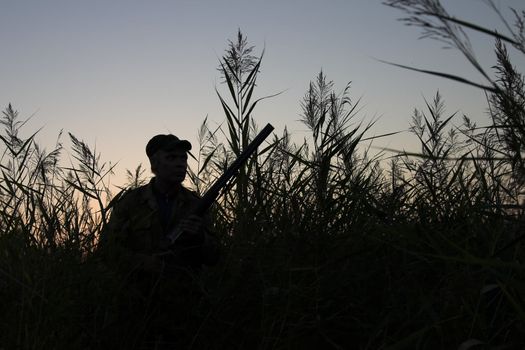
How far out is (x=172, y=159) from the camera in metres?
4.02

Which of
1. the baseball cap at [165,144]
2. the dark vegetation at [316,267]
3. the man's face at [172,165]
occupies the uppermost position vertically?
the baseball cap at [165,144]

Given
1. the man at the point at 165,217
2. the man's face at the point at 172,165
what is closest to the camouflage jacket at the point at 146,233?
the man at the point at 165,217

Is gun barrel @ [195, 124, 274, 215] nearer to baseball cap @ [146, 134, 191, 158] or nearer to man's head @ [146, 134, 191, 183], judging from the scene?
man's head @ [146, 134, 191, 183]

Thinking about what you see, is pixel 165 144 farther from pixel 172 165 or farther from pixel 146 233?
pixel 146 233

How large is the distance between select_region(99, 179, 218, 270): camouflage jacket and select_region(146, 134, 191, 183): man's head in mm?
120

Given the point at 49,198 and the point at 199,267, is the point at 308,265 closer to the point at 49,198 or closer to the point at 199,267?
the point at 199,267

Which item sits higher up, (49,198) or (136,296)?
(49,198)

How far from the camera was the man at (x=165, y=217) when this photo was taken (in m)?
3.32

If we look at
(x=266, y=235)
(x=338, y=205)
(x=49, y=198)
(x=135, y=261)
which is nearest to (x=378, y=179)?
(x=338, y=205)

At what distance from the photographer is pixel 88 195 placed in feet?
11.6

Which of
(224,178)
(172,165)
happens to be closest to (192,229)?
(224,178)

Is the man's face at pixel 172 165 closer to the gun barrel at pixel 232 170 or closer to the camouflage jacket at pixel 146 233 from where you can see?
the camouflage jacket at pixel 146 233

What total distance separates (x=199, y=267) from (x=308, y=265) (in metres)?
0.96

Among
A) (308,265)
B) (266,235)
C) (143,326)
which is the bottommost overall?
(143,326)
